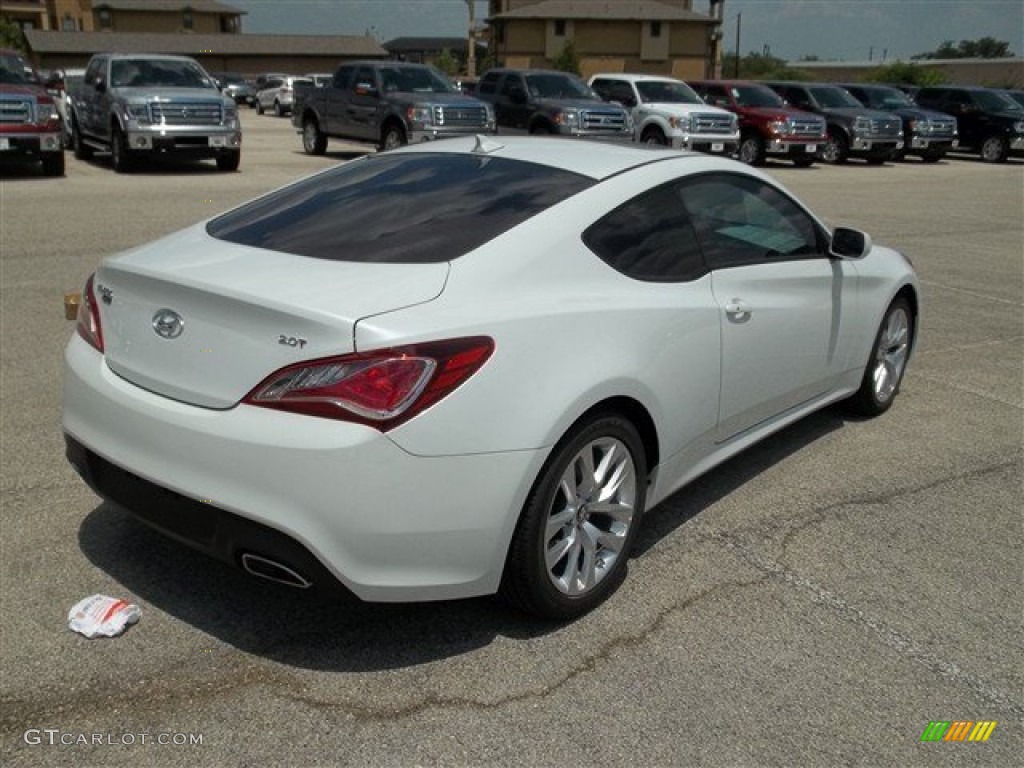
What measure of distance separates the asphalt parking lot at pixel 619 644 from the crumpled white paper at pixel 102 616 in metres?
0.04

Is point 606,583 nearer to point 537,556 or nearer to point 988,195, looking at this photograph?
point 537,556

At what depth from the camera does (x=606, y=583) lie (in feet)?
11.7

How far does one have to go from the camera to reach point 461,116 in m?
18.4

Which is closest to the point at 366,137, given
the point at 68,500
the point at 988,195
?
the point at 988,195

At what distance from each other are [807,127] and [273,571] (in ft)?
73.0

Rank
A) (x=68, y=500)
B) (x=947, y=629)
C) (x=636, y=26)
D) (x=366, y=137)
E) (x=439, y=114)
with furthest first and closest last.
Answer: (x=636, y=26)
(x=366, y=137)
(x=439, y=114)
(x=68, y=500)
(x=947, y=629)

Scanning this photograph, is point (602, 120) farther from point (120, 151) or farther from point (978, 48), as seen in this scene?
point (978, 48)

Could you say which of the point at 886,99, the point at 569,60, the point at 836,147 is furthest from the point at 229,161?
the point at 569,60

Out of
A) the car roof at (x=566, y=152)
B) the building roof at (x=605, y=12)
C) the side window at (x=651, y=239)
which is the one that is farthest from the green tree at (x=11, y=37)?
the side window at (x=651, y=239)

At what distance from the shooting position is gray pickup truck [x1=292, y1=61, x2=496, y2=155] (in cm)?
1830

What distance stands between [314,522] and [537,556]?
2.45 feet

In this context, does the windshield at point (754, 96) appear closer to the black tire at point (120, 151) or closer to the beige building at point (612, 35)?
the black tire at point (120, 151)

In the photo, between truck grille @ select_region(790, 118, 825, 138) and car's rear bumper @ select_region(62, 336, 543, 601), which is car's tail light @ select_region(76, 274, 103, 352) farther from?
truck grille @ select_region(790, 118, 825, 138)

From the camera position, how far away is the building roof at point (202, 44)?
78.2 m
